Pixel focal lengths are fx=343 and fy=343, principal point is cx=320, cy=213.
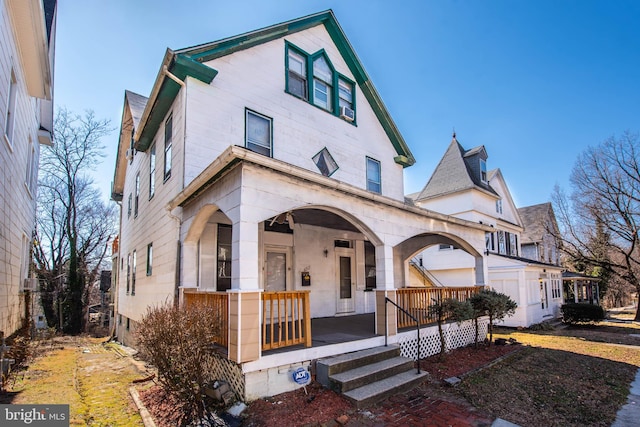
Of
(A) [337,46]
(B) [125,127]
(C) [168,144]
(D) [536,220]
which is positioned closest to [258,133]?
(C) [168,144]

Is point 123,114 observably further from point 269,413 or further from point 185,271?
point 269,413

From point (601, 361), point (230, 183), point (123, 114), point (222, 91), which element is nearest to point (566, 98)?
point (601, 361)

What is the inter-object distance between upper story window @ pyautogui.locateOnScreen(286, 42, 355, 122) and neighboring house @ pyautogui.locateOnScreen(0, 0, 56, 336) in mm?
5534

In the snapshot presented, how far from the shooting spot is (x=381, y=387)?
5.50 meters

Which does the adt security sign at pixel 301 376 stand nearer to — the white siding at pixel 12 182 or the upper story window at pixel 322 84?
the white siding at pixel 12 182

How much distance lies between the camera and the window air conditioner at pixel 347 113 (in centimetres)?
1075

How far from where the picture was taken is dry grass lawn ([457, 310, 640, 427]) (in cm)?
519

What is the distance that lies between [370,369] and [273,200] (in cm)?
336

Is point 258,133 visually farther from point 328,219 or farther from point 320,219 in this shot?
point 328,219

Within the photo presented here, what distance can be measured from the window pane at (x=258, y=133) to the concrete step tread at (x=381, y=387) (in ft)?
18.8

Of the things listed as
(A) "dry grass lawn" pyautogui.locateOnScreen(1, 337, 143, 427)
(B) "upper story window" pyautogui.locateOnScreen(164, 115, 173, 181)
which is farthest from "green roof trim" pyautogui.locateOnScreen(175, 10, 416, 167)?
(A) "dry grass lawn" pyautogui.locateOnScreen(1, 337, 143, 427)

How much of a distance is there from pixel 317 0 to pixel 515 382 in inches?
459

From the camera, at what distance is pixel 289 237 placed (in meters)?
9.69

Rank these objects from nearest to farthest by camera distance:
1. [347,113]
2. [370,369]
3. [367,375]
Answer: [367,375] → [370,369] → [347,113]
